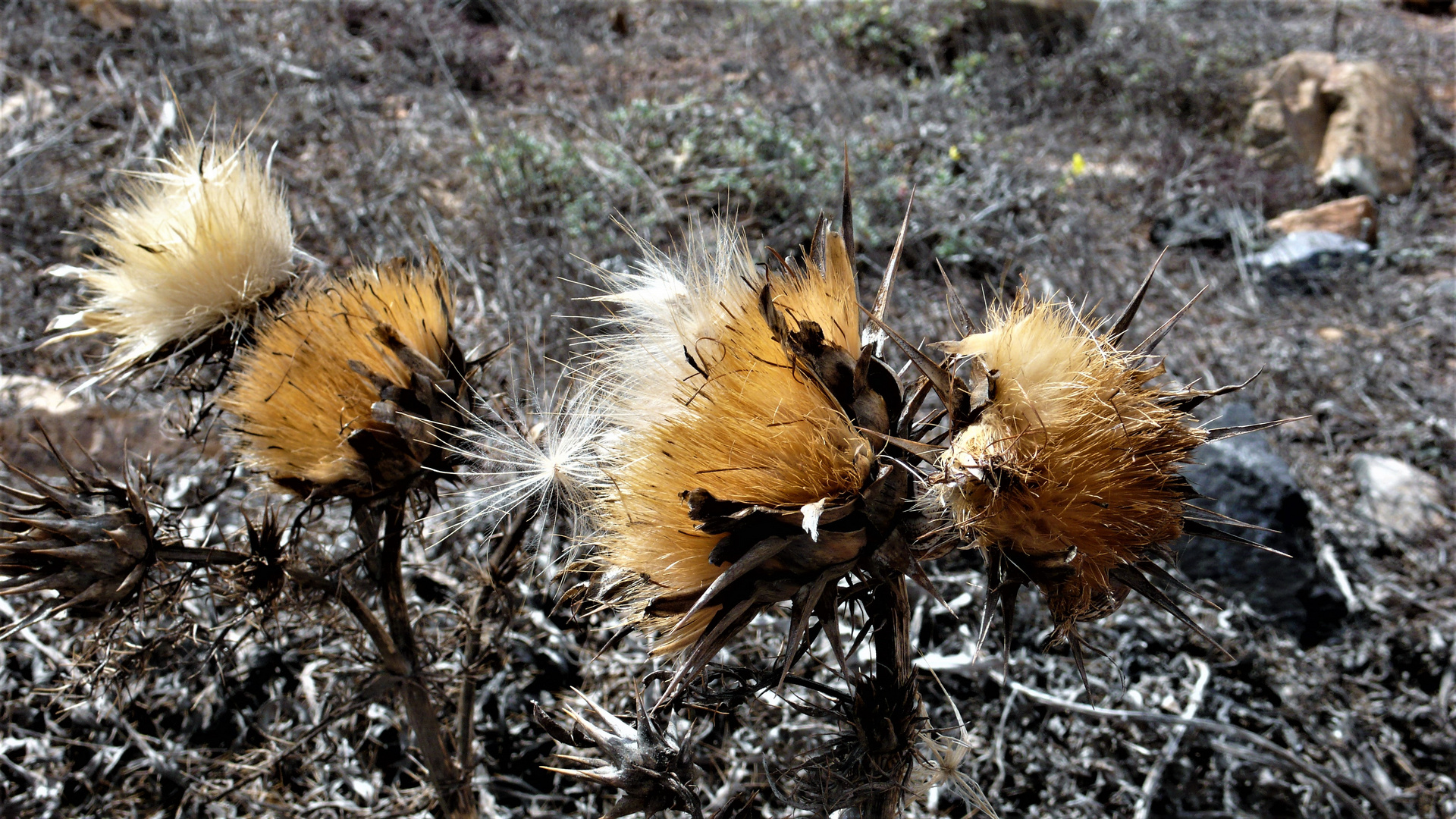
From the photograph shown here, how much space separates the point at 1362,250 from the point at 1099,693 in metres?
4.86

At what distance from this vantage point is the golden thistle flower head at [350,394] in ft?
5.85

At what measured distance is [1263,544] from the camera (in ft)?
12.1

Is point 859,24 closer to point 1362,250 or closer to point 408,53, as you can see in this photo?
point 408,53

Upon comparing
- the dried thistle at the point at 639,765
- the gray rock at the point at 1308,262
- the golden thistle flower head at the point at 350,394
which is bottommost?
the gray rock at the point at 1308,262

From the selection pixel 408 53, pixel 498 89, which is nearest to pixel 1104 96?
pixel 498 89

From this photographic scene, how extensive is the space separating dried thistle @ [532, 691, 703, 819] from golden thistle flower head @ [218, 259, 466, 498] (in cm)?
61

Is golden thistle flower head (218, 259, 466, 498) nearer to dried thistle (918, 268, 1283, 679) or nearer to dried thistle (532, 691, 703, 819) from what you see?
dried thistle (532, 691, 703, 819)

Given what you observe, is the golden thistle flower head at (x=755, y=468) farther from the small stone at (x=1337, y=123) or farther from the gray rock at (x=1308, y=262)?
the small stone at (x=1337, y=123)

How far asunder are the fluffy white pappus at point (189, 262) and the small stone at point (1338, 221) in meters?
6.82

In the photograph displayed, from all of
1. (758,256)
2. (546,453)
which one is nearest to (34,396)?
(546,453)

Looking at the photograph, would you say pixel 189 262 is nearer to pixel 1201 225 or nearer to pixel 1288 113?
pixel 1201 225

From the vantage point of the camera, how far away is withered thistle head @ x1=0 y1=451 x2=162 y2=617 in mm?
1633

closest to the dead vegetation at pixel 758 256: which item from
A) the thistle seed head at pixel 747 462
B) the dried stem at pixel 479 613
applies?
the dried stem at pixel 479 613

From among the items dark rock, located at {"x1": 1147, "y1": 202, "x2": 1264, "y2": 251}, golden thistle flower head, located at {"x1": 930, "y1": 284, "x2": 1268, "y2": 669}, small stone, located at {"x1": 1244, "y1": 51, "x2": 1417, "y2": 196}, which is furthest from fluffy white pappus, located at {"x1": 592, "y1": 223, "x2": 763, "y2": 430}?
small stone, located at {"x1": 1244, "y1": 51, "x2": 1417, "y2": 196}
